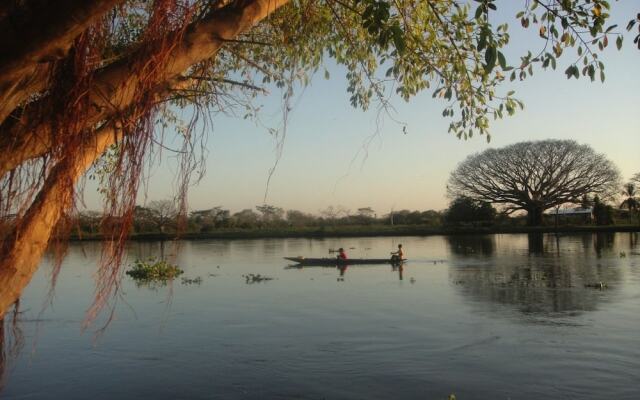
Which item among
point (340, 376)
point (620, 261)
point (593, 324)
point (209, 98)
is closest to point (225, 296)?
point (340, 376)

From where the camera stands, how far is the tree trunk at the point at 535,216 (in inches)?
2803

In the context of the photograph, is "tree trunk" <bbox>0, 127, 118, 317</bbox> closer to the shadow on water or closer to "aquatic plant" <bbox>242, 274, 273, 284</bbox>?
the shadow on water

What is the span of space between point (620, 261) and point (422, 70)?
86.4ft

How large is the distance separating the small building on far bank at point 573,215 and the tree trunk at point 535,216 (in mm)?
5123

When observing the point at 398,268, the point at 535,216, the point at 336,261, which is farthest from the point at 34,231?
the point at 535,216

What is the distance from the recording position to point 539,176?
244 feet

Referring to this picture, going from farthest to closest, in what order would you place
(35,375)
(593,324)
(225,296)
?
1. (225,296)
2. (593,324)
3. (35,375)

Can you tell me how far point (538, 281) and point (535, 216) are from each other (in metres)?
53.1

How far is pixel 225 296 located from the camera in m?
20.3

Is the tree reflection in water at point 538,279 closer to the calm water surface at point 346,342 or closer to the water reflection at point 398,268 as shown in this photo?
the calm water surface at point 346,342

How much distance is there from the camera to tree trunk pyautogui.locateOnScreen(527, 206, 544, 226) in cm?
7119

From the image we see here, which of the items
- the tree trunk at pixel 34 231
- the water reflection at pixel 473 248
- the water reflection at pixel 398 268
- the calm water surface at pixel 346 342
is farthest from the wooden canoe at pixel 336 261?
the tree trunk at pixel 34 231

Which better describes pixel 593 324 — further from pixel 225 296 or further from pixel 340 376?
pixel 225 296

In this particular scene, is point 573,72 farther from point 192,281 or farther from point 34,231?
point 192,281
